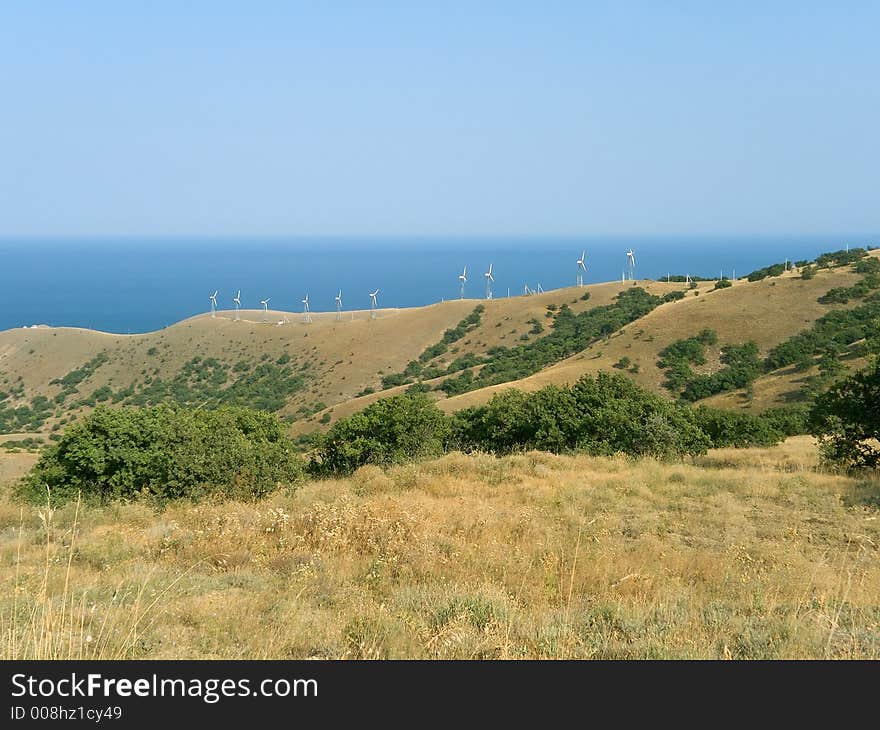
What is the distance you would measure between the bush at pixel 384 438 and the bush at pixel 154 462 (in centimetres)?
255

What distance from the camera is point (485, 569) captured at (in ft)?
25.5

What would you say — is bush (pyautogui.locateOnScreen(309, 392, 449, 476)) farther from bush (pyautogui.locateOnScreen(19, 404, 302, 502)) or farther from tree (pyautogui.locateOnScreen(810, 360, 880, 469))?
tree (pyautogui.locateOnScreen(810, 360, 880, 469))

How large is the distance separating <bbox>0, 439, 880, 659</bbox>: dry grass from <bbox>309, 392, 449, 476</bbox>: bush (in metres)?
5.57

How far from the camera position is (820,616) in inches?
220

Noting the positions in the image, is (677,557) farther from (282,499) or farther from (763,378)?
(763,378)

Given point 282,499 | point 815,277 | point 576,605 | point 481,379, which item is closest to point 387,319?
point 481,379

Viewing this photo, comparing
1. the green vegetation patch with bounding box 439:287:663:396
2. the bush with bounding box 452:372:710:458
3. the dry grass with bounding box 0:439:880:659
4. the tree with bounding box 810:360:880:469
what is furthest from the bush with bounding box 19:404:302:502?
the green vegetation patch with bounding box 439:287:663:396

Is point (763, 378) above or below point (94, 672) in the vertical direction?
below

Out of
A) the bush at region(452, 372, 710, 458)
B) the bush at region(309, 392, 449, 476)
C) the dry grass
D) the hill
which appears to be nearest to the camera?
the dry grass

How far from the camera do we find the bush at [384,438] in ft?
65.3

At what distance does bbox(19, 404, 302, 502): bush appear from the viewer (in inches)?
571

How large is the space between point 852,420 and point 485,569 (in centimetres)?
1300

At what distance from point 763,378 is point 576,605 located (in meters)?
44.5

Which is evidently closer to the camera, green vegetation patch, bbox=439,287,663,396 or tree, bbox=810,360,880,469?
tree, bbox=810,360,880,469
